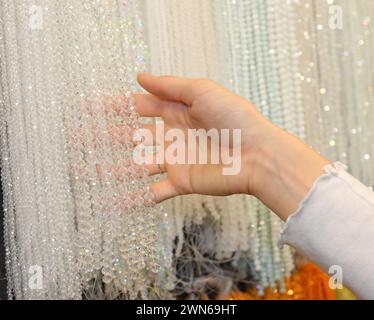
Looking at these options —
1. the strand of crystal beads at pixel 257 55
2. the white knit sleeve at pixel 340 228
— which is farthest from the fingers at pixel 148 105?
the white knit sleeve at pixel 340 228

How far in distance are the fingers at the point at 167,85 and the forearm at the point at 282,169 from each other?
0.39ft

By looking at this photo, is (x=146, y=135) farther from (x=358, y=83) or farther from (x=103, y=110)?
(x=358, y=83)

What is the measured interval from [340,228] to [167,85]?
0.30 meters

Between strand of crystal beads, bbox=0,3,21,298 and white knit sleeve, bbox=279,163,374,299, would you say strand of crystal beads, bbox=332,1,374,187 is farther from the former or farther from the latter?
Result: strand of crystal beads, bbox=0,3,21,298

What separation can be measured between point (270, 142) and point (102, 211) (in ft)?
0.81

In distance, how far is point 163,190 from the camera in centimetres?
85

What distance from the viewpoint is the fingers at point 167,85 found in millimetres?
817

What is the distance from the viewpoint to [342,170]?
749 mm

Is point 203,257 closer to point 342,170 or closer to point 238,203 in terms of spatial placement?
point 238,203

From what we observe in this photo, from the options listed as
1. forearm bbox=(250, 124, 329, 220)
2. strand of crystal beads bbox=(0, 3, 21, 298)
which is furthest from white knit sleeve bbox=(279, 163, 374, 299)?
strand of crystal beads bbox=(0, 3, 21, 298)

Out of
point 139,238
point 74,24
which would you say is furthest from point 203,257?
point 74,24

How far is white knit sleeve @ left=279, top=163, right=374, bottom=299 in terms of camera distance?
2.34 ft

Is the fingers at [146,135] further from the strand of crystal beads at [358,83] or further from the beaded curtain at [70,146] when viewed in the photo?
the strand of crystal beads at [358,83]

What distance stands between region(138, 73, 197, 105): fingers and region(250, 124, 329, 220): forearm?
12 cm
